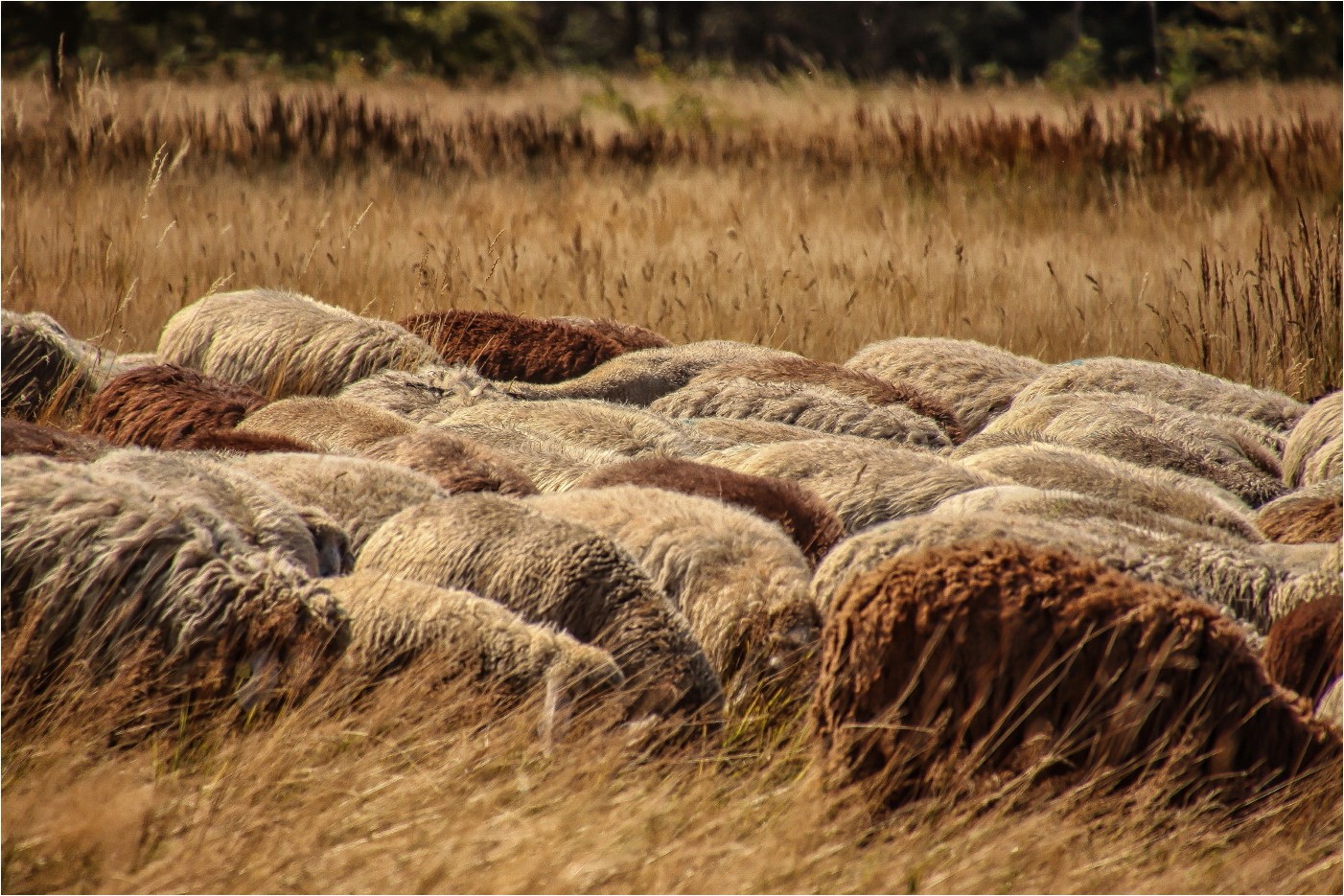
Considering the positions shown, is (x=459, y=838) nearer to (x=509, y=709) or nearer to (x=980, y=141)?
(x=509, y=709)

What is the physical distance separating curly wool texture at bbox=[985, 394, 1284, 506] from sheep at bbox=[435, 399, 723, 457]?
1.25m

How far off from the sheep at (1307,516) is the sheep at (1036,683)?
1676 mm

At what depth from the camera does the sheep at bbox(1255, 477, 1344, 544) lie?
406 cm

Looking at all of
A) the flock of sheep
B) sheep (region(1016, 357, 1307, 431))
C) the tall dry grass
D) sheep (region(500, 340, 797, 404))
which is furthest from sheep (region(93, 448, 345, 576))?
the tall dry grass

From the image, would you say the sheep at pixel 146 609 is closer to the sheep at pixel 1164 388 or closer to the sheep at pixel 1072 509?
the sheep at pixel 1072 509

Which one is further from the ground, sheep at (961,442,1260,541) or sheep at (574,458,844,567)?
sheep at (574,458,844,567)

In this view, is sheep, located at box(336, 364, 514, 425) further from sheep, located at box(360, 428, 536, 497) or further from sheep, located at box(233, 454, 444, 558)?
sheep, located at box(233, 454, 444, 558)

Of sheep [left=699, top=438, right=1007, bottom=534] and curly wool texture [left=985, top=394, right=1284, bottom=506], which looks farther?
curly wool texture [left=985, top=394, right=1284, bottom=506]

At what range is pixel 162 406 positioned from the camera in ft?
15.2

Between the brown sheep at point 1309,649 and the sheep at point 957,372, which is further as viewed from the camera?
the sheep at point 957,372

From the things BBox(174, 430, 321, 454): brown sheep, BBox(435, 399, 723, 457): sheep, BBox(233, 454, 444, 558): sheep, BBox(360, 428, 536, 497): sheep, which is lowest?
BBox(435, 399, 723, 457): sheep

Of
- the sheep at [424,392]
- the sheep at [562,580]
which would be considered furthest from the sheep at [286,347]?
the sheep at [562,580]

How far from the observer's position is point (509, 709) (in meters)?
2.59

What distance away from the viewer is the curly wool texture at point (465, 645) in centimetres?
260
